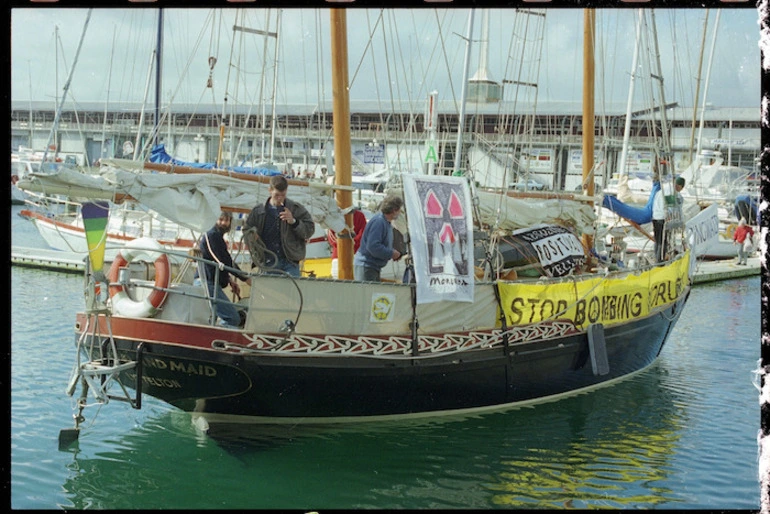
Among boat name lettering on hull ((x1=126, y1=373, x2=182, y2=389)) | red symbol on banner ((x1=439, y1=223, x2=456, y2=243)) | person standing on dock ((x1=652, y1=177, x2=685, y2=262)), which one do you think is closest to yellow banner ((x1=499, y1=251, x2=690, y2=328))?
person standing on dock ((x1=652, y1=177, x2=685, y2=262))

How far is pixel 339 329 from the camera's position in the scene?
32.8 ft

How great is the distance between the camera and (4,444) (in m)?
→ 7.05

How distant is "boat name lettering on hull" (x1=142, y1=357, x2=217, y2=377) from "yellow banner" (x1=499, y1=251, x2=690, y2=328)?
13.4 feet

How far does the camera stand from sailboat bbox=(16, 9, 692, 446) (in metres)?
9.49

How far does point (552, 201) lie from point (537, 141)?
41995mm

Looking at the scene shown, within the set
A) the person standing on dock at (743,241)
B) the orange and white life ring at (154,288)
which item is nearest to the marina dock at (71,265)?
the person standing on dock at (743,241)

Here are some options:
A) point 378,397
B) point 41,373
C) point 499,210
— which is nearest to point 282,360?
point 378,397

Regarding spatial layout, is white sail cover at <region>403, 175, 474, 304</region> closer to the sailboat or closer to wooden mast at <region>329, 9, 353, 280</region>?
the sailboat

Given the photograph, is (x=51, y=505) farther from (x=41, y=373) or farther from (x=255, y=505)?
(x=41, y=373)

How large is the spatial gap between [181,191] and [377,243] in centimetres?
254

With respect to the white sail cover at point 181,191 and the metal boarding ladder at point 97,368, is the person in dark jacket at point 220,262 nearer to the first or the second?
the white sail cover at point 181,191

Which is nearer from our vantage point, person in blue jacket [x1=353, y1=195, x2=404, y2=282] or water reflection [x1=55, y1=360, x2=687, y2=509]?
water reflection [x1=55, y1=360, x2=687, y2=509]

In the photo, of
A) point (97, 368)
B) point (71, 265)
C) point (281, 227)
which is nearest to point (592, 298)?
point (281, 227)

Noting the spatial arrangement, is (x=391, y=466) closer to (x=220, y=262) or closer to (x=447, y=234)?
(x=447, y=234)
